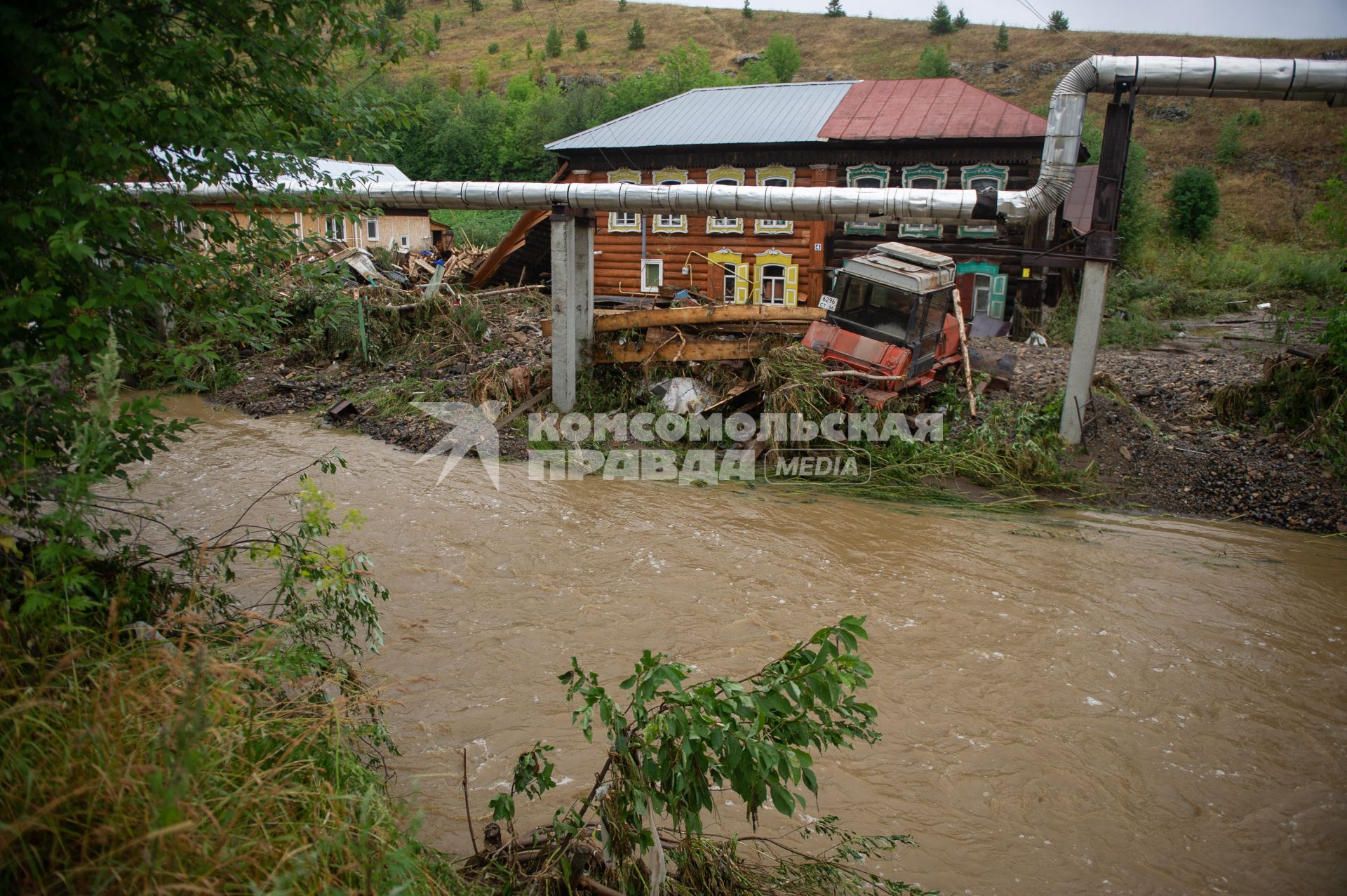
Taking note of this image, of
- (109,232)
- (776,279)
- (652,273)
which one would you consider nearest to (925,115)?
(776,279)

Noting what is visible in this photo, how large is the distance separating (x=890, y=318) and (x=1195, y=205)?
2706cm

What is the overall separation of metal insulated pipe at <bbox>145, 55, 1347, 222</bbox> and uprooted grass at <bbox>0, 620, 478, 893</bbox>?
773 cm

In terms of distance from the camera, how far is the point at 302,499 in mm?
4168

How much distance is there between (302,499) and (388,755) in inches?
68.6

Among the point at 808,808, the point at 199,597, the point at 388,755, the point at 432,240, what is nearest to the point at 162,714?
the point at 199,597

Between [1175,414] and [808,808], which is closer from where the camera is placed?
[808,808]

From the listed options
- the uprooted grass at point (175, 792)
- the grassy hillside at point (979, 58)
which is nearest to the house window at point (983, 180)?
the uprooted grass at point (175, 792)

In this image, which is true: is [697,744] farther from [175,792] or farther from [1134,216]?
[1134,216]

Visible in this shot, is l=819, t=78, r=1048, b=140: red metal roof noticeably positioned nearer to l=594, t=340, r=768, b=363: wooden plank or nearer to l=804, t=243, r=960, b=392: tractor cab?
l=804, t=243, r=960, b=392: tractor cab

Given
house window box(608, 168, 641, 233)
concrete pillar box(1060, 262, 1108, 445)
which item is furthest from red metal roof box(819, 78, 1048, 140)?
concrete pillar box(1060, 262, 1108, 445)

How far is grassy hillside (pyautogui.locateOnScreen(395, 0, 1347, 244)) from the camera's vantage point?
126 ft

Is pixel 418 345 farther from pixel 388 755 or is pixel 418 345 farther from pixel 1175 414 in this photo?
pixel 1175 414

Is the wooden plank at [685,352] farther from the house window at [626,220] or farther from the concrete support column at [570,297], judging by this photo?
the house window at [626,220]

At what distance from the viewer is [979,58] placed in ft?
178
